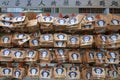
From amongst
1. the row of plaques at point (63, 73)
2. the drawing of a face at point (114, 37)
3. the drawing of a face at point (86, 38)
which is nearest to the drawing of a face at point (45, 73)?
the row of plaques at point (63, 73)

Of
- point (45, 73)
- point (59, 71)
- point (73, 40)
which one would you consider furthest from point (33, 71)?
point (73, 40)

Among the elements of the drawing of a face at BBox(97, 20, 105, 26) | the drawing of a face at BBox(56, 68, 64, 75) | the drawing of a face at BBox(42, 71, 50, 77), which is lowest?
the drawing of a face at BBox(42, 71, 50, 77)

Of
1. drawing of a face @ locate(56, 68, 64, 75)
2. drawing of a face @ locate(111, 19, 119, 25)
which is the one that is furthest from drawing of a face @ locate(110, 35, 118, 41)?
drawing of a face @ locate(56, 68, 64, 75)

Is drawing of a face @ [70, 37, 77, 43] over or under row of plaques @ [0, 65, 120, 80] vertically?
over

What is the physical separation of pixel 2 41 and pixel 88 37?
41.5 inches

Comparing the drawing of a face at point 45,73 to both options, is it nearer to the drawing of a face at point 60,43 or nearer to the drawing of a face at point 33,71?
the drawing of a face at point 33,71

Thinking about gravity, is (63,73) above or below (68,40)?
below

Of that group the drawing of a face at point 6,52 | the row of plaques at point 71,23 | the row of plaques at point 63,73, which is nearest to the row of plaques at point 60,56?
the drawing of a face at point 6,52

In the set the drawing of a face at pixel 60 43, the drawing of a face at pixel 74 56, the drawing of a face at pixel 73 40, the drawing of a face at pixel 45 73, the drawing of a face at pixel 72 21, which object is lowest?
the drawing of a face at pixel 45 73

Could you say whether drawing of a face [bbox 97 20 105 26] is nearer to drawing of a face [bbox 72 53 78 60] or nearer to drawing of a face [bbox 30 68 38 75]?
drawing of a face [bbox 72 53 78 60]

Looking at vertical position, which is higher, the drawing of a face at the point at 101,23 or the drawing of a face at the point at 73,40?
the drawing of a face at the point at 101,23

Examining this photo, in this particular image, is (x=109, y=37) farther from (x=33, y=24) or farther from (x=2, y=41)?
(x=2, y=41)

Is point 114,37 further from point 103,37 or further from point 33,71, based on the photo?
point 33,71

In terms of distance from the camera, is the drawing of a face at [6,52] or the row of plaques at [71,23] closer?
the row of plaques at [71,23]
